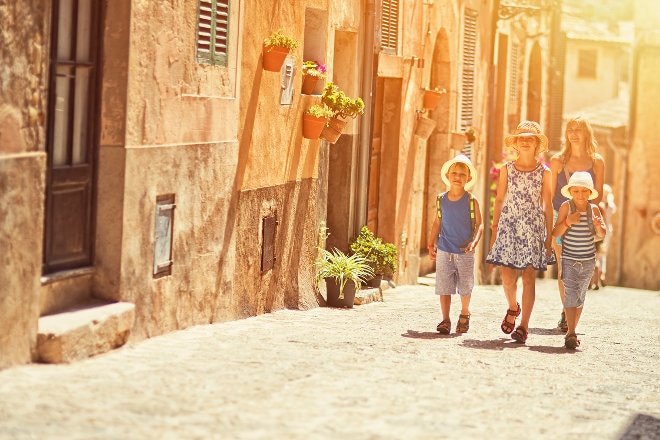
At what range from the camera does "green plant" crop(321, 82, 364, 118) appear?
12.7 metres

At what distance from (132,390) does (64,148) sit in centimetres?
194

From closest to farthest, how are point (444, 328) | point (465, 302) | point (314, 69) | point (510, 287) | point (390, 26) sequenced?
point (510, 287)
point (444, 328)
point (465, 302)
point (314, 69)
point (390, 26)

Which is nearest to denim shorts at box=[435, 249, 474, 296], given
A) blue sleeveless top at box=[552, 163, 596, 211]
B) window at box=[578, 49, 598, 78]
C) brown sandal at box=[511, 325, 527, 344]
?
brown sandal at box=[511, 325, 527, 344]

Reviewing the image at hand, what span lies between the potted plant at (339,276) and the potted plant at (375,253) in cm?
74

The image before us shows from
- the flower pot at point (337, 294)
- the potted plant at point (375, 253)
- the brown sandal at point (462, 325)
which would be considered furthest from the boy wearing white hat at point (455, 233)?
the potted plant at point (375, 253)

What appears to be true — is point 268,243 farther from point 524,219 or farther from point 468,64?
point 468,64

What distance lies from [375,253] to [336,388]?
6976 millimetres

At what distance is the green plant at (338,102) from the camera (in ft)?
41.8

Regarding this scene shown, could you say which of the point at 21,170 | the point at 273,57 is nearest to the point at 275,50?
the point at 273,57

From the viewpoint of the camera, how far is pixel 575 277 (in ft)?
32.8

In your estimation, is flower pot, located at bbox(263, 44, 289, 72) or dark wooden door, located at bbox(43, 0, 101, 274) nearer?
dark wooden door, located at bbox(43, 0, 101, 274)

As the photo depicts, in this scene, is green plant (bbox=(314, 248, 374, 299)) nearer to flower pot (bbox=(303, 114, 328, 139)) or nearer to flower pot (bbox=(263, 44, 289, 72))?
flower pot (bbox=(303, 114, 328, 139))

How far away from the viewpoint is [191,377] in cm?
712

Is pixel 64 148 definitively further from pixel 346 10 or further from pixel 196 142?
pixel 346 10
